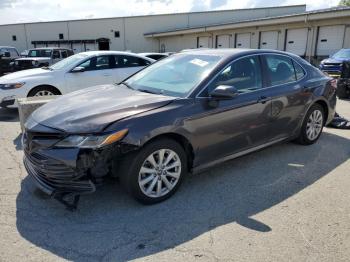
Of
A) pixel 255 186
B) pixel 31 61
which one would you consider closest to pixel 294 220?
pixel 255 186

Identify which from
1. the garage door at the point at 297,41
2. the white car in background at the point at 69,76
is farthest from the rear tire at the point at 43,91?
the garage door at the point at 297,41

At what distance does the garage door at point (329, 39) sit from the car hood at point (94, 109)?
19.3 metres

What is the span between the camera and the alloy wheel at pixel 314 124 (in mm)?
5297

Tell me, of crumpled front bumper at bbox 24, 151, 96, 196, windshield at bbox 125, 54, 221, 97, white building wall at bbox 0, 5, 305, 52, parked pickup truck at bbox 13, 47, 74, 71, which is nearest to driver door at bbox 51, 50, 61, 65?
parked pickup truck at bbox 13, 47, 74, 71

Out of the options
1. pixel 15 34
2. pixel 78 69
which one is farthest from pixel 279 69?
pixel 15 34

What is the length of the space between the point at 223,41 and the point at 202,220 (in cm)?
2866

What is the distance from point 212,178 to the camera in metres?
4.21

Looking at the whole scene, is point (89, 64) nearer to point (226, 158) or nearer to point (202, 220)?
point (226, 158)

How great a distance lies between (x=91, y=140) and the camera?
3.09m

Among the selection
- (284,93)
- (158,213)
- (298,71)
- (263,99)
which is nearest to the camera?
(158,213)

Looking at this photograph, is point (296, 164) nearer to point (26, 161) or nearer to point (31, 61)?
point (26, 161)

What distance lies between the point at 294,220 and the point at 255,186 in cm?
80

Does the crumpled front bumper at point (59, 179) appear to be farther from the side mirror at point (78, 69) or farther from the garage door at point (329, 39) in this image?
the garage door at point (329, 39)

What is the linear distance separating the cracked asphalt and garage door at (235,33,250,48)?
2379 cm
